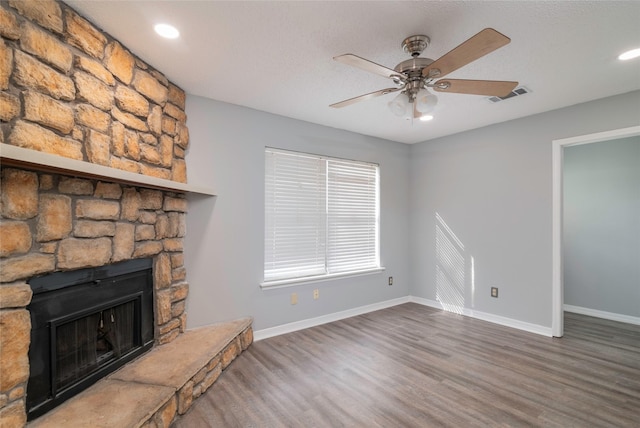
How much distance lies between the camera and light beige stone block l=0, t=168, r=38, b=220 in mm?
1429

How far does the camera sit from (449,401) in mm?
2189

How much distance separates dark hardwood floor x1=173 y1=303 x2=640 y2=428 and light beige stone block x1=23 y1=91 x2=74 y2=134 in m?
1.94

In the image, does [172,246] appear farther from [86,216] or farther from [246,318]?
[246,318]

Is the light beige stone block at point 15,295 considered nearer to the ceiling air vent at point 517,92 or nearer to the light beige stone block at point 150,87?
the light beige stone block at point 150,87

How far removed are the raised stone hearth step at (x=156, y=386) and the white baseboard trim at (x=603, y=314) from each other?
467 centimetres

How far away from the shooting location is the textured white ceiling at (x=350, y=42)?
68.2 inches

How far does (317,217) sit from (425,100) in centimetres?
221

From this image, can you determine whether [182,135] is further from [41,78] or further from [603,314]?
[603,314]

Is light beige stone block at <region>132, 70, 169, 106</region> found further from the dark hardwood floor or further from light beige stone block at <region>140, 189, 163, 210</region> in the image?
the dark hardwood floor

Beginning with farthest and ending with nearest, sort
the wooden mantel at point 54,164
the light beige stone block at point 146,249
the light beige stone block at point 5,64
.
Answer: the light beige stone block at point 146,249
the light beige stone block at point 5,64
the wooden mantel at point 54,164

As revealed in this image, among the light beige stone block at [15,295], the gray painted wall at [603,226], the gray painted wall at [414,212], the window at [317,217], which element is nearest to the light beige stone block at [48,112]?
the light beige stone block at [15,295]

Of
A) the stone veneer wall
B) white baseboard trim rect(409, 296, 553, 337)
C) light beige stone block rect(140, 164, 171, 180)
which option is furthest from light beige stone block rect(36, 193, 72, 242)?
white baseboard trim rect(409, 296, 553, 337)

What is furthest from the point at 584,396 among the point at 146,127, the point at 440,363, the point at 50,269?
the point at 146,127

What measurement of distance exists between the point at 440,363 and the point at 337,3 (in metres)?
2.98
